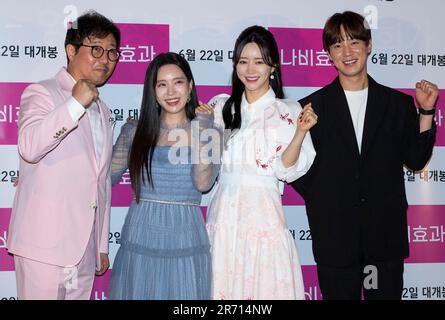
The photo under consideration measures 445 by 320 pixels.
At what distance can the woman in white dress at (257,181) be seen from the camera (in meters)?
2.57

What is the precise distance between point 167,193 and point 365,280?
107 cm

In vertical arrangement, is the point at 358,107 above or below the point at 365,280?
above

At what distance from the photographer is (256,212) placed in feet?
8.55

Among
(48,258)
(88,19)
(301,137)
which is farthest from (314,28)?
(48,258)

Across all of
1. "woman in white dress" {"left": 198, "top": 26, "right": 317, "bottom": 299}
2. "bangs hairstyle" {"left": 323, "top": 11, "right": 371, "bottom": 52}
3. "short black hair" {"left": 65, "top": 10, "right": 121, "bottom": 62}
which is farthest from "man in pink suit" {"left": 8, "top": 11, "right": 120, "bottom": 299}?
"bangs hairstyle" {"left": 323, "top": 11, "right": 371, "bottom": 52}

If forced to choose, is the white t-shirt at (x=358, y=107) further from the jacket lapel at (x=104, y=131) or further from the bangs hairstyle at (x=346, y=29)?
the jacket lapel at (x=104, y=131)

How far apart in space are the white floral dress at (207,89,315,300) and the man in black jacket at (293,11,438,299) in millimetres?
179

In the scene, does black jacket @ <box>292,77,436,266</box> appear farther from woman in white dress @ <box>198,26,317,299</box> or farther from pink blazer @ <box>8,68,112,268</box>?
pink blazer @ <box>8,68,112,268</box>

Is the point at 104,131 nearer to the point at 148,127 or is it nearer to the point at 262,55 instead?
the point at 148,127

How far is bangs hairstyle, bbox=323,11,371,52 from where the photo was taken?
2818 millimetres

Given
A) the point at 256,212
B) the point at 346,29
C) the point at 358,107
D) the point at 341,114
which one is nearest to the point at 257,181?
the point at 256,212

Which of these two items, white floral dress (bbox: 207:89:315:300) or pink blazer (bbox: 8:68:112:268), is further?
white floral dress (bbox: 207:89:315:300)

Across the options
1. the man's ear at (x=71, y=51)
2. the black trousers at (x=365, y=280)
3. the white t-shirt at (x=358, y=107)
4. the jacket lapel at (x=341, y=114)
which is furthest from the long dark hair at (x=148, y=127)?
the black trousers at (x=365, y=280)
